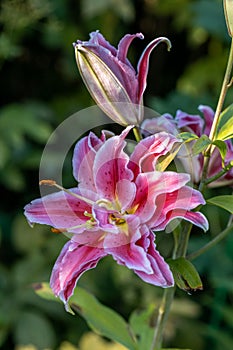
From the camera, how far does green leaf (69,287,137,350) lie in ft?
2.68

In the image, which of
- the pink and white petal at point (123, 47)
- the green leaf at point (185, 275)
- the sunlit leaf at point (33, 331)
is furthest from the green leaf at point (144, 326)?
the sunlit leaf at point (33, 331)

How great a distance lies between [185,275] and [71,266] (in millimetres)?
104

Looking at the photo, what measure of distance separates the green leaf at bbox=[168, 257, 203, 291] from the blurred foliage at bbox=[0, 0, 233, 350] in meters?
0.53

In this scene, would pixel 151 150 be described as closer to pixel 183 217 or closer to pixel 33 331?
pixel 183 217

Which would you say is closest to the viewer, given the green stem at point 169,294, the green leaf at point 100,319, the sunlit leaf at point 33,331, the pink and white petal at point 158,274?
the pink and white petal at point 158,274

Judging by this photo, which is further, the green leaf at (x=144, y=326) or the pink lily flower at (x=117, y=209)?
the green leaf at (x=144, y=326)

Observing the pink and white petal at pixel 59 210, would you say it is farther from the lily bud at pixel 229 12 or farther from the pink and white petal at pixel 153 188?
the lily bud at pixel 229 12

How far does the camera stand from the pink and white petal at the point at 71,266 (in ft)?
1.91

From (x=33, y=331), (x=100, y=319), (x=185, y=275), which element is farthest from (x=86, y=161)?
(x=33, y=331)

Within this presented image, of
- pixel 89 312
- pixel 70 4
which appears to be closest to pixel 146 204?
pixel 89 312

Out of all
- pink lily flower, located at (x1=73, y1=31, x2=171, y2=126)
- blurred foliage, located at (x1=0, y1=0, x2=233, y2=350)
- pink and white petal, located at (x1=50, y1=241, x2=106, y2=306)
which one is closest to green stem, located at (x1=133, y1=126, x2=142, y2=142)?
pink lily flower, located at (x1=73, y1=31, x2=171, y2=126)

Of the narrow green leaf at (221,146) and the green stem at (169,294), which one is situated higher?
the narrow green leaf at (221,146)

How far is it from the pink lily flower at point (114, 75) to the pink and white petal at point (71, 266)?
0.41 ft

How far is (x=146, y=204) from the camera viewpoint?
60cm
